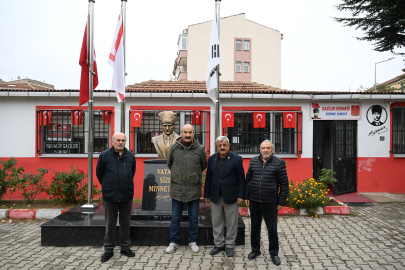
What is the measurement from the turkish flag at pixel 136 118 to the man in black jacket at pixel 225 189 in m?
4.80

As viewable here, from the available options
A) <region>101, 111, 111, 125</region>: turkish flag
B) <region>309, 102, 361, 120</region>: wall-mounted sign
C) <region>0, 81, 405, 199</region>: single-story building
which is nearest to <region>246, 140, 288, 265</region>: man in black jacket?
<region>0, 81, 405, 199</region>: single-story building

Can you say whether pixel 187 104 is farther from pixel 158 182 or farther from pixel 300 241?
pixel 300 241

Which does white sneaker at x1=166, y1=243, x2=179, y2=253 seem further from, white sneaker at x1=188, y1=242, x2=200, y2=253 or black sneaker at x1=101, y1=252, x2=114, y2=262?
black sneaker at x1=101, y1=252, x2=114, y2=262

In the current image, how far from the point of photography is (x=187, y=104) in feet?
29.2

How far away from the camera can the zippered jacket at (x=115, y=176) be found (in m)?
4.19

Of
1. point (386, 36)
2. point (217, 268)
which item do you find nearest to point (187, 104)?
point (217, 268)

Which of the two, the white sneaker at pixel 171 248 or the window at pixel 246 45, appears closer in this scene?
the white sneaker at pixel 171 248

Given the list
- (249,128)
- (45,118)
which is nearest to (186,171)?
(249,128)

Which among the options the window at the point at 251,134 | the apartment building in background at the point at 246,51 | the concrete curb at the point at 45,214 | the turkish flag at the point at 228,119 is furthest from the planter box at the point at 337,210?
the apartment building in background at the point at 246,51

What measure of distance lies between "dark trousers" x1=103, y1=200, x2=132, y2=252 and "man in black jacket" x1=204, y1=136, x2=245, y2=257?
126 centimetres

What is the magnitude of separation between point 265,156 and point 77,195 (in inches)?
193

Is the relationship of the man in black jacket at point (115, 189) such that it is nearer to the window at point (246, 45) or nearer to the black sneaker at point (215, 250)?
the black sneaker at point (215, 250)

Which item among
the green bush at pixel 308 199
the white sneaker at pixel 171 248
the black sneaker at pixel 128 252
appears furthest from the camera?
the green bush at pixel 308 199

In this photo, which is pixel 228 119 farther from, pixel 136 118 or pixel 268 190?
pixel 268 190
